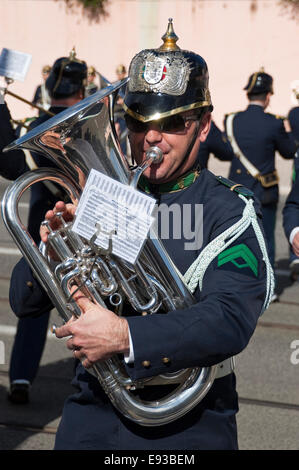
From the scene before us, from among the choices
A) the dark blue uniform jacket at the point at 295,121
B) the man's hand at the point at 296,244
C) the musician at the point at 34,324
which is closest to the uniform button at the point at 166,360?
the man's hand at the point at 296,244

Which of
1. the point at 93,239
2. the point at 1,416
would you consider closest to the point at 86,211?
the point at 93,239

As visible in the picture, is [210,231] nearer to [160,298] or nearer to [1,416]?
[160,298]

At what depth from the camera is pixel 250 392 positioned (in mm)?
4895

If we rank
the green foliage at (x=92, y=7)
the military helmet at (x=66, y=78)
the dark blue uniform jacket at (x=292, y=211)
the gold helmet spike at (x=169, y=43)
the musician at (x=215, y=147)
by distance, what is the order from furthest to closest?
1. the green foliage at (x=92, y=7)
2. the musician at (x=215, y=147)
3. the military helmet at (x=66, y=78)
4. the dark blue uniform jacket at (x=292, y=211)
5. the gold helmet spike at (x=169, y=43)

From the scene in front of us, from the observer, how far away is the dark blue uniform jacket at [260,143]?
7.39 m

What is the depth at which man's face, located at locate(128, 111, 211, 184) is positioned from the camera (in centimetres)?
233

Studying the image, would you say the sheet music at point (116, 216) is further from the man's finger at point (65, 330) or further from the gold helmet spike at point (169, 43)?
the gold helmet spike at point (169, 43)

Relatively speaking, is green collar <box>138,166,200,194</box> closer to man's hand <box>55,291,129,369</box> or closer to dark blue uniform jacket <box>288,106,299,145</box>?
man's hand <box>55,291,129,369</box>

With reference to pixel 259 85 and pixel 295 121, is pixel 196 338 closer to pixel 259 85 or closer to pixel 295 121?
pixel 259 85

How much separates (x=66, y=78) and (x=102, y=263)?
10.3 ft

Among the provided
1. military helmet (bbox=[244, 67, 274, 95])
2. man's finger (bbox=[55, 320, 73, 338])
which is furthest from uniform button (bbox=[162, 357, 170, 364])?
military helmet (bbox=[244, 67, 274, 95])

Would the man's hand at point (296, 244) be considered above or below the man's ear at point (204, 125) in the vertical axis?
below

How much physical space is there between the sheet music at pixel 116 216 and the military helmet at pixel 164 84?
12.4 inches

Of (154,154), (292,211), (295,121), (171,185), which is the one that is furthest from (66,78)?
(295,121)
